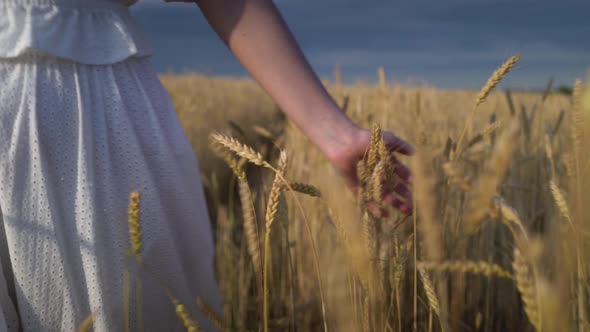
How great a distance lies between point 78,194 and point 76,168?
0.11 feet

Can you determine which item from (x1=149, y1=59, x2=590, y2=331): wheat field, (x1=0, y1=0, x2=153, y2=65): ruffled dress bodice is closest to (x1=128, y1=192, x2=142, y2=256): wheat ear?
(x1=149, y1=59, x2=590, y2=331): wheat field

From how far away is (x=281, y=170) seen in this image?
1.43 feet

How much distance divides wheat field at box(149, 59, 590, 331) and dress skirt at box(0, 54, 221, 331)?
131mm

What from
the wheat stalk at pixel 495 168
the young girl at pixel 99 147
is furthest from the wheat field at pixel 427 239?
the young girl at pixel 99 147

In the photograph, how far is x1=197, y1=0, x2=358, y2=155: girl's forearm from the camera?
2.30ft

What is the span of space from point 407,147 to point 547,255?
310 mm

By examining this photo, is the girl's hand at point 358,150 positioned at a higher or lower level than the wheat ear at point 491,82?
lower

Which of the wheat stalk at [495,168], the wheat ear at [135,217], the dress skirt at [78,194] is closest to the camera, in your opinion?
the wheat stalk at [495,168]

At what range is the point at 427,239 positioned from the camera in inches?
14.5

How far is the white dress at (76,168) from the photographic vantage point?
0.61 m

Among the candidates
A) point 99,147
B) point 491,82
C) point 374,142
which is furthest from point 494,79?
point 99,147

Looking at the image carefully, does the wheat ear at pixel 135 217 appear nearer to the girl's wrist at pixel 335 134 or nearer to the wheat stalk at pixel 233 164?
the wheat stalk at pixel 233 164

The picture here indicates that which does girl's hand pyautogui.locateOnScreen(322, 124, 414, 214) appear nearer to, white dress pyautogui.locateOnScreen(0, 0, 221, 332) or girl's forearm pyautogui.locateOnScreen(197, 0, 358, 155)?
girl's forearm pyautogui.locateOnScreen(197, 0, 358, 155)

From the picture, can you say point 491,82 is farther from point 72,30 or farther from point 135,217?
point 72,30
